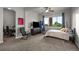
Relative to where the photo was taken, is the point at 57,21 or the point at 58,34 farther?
the point at 58,34

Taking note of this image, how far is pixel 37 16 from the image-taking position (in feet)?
7.43

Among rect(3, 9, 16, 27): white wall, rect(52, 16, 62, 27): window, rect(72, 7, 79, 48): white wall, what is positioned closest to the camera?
rect(72, 7, 79, 48): white wall

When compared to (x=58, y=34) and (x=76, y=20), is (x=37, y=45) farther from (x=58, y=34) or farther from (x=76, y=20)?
(x=76, y=20)

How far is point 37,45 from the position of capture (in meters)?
1.90

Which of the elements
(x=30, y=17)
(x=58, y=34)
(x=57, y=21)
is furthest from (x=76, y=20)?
(x=30, y=17)

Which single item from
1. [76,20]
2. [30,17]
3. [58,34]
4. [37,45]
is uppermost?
[30,17]

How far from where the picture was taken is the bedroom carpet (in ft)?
5.81

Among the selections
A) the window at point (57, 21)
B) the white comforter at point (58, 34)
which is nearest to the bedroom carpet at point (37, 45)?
the white comforter at point (58, 34)

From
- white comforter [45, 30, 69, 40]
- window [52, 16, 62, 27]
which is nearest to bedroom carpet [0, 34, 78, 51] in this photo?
white comforter [45, 30, 69, 40]

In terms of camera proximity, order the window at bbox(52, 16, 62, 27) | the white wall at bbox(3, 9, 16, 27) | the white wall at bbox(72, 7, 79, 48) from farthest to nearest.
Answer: the white wall at bbox(3, 9, 16, 27) < the window at bbox(52, 16, 62, 27) < the white wall at bbox(72, 7, 79, 48)

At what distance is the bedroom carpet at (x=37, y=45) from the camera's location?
1.77 metres

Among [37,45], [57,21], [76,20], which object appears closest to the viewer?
[76,20]

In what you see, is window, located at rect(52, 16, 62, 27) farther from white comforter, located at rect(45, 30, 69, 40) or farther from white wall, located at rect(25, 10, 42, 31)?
white wall, located at rect(25, 10, 42, 31)

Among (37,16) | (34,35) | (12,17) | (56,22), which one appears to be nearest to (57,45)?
(56,22)
